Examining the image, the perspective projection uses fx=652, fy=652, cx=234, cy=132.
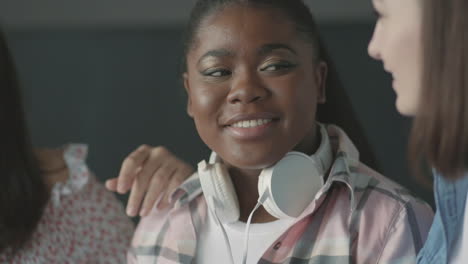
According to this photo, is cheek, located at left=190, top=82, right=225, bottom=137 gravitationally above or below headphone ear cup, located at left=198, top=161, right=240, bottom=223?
above

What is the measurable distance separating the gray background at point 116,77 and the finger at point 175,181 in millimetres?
646

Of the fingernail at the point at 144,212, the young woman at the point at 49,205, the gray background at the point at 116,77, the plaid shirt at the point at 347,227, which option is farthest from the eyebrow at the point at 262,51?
the gray background at the point at 116,77

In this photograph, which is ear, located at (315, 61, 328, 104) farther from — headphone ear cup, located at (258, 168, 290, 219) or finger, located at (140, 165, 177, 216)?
finger, located at (140, 165, 177, 216)

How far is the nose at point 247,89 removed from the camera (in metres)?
1.05

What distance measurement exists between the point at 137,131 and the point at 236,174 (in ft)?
3.03

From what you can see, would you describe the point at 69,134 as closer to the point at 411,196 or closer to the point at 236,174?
the point at 236,174

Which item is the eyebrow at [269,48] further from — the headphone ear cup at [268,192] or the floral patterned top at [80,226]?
the floral patterned top at [80,226]

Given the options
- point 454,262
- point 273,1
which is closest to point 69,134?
point 273,1

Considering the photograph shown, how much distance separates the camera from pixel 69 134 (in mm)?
2105

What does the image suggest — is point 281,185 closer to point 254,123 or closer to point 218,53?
point 254,123

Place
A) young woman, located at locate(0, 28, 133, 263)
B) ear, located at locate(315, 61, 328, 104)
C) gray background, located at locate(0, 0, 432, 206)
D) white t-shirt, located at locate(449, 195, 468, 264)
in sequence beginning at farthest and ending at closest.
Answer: gray background, located at locate(0, 0, 432, 206)
young woman, located at locate(0, 28, 133, 263)
ear, located at locate(315, 61, 328, 104)
white t-shirt, located at locate(449, 195, 468, 264)

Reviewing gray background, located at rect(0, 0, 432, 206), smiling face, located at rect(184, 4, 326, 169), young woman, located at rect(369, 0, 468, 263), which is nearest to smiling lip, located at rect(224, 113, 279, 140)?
smiling face, located at rect(184, 4, 326, 169)

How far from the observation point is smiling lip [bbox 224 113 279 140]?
1.06 metres

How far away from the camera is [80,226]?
1.52 metres
